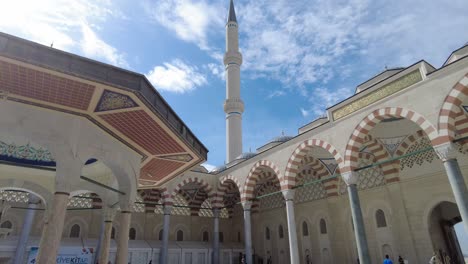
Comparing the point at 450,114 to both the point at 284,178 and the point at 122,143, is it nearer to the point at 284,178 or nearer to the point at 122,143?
the point at 284,178

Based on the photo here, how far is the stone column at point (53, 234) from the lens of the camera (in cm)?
425

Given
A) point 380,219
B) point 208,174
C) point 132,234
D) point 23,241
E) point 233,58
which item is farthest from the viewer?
point 233,58

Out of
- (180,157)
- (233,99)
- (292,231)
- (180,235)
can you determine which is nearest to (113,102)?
(180,157)

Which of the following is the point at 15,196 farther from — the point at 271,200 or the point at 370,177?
the point at 370,177

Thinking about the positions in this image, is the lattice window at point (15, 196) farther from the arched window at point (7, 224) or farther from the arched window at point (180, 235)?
the arched window at point (180, 235)

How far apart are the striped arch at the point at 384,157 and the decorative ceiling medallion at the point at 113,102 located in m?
8.20

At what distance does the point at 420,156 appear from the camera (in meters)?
10.0

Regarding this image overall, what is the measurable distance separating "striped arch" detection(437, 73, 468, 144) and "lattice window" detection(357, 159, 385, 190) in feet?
14.9

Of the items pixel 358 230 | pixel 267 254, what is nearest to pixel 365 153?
pixel 358 230

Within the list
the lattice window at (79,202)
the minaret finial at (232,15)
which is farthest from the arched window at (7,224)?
the minaret finial at (232,15)

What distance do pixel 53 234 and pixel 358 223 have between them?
21.6 ft

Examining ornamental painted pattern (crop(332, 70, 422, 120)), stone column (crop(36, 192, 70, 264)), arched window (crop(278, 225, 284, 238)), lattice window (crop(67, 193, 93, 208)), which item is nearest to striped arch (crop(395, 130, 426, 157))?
ornamental painted pattern (crop(332, 70, 422, 120))

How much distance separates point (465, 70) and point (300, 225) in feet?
29.8

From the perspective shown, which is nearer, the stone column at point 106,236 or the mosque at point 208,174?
the mosque at point 208,174
